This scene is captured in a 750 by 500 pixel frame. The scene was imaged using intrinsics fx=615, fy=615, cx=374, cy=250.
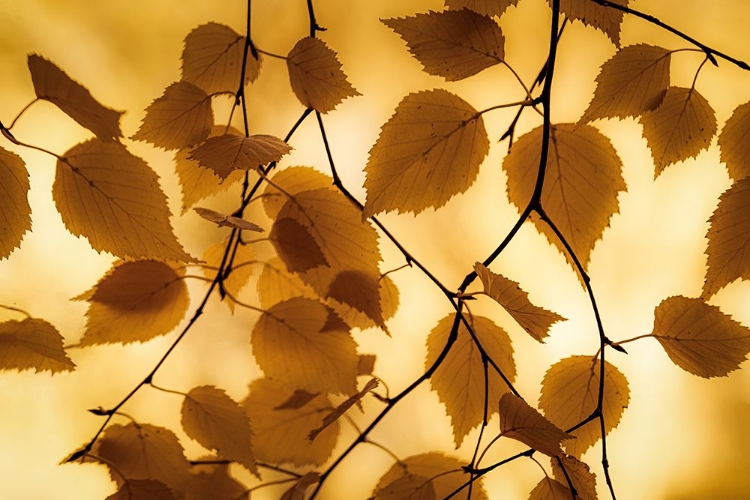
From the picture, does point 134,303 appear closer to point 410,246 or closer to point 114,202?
point 114,202

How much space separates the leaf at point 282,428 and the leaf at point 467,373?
0.32 feet

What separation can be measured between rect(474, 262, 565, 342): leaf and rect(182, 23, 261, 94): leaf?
18 centimetres

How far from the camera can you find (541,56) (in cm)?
43

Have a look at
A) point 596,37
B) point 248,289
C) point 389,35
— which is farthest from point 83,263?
point 596,37

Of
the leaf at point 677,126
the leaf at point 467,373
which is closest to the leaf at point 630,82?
the leaf at point 677,126

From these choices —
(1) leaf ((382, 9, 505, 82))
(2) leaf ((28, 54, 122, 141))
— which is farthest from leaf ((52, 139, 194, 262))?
(1) leaf ((382, 9, 505, 82))

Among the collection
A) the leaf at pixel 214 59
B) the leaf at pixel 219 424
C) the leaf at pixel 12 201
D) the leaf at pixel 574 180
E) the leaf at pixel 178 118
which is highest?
the leaf at pixel 214 59

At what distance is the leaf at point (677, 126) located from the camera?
287mm

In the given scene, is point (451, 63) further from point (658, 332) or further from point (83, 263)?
point (83, 263)

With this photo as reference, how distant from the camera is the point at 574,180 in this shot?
302 mm

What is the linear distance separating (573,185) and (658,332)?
8 centimetres

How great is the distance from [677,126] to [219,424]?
0.90 ft

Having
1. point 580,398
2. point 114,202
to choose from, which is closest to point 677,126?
point 580,398

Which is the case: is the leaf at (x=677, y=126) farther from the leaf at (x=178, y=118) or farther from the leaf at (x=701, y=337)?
the leaf at (x=178, y=118)
